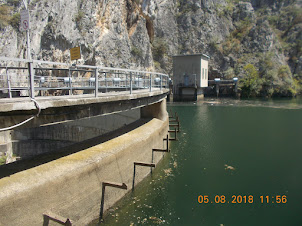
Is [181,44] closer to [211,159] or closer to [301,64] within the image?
[301,64]

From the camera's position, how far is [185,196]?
10.1 metres

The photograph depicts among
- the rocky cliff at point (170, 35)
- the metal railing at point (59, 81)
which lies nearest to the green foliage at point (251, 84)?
the rocky cliff at point (170, 35)

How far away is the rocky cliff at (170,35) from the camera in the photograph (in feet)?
108

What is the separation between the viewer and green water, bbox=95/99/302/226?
8602 millimetres

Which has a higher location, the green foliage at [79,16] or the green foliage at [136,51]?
the green foliage at [79,16]

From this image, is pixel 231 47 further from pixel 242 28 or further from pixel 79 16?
pixel 79 16

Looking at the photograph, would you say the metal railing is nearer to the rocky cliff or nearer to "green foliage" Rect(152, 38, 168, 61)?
the rocky cliff

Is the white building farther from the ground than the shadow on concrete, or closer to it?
farther from the ground

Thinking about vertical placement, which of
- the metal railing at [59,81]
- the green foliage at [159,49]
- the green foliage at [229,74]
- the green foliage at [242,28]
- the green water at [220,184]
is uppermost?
the green foliage at [242,28]

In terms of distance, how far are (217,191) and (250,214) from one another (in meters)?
1.81

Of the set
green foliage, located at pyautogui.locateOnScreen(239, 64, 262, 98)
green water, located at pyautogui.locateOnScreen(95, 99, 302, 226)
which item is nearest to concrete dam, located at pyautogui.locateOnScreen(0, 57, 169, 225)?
green water, located at pyautogui.locateOnScreen(95, 99, 302, 226)

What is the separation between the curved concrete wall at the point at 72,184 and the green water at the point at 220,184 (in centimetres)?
103

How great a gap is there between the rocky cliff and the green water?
25.7 m

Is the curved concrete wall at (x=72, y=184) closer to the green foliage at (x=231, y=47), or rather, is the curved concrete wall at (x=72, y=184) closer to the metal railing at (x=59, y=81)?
the metal railing at (x=59, y=81)
